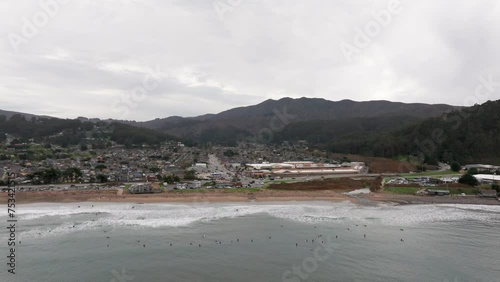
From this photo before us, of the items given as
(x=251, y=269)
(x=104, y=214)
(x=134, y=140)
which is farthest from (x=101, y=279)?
(x=134, y=140)

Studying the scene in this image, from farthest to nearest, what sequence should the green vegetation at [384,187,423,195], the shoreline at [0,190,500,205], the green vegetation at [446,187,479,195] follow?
the green vegetation at [384,187,423,195] → the green vegetation at [446,187,479,195] → the shoreline at [0,190,500,205]

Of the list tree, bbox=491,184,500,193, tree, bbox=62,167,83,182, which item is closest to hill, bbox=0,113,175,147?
tree, bbox=62,167,83,182

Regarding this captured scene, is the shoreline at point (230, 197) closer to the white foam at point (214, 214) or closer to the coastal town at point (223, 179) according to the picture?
the coastal town at point (223, 179)

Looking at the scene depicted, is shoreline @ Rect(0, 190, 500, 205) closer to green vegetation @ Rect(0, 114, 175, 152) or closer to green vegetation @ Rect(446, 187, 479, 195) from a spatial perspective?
green vegetation @ Rect(446, 187, 479, 195)

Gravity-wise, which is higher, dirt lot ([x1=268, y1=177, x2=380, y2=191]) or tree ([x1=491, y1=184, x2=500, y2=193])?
tree ([x1=491, y1=184, x2=500, y2=193])

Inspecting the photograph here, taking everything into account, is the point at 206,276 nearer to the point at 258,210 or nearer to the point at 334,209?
the point at 258,210

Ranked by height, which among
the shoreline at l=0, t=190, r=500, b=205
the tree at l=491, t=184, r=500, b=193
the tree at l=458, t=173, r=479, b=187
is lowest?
the shoreline at l=0, t=190, r=500, b=205

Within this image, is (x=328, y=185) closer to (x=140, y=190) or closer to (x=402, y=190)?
(x=402, y=190)
